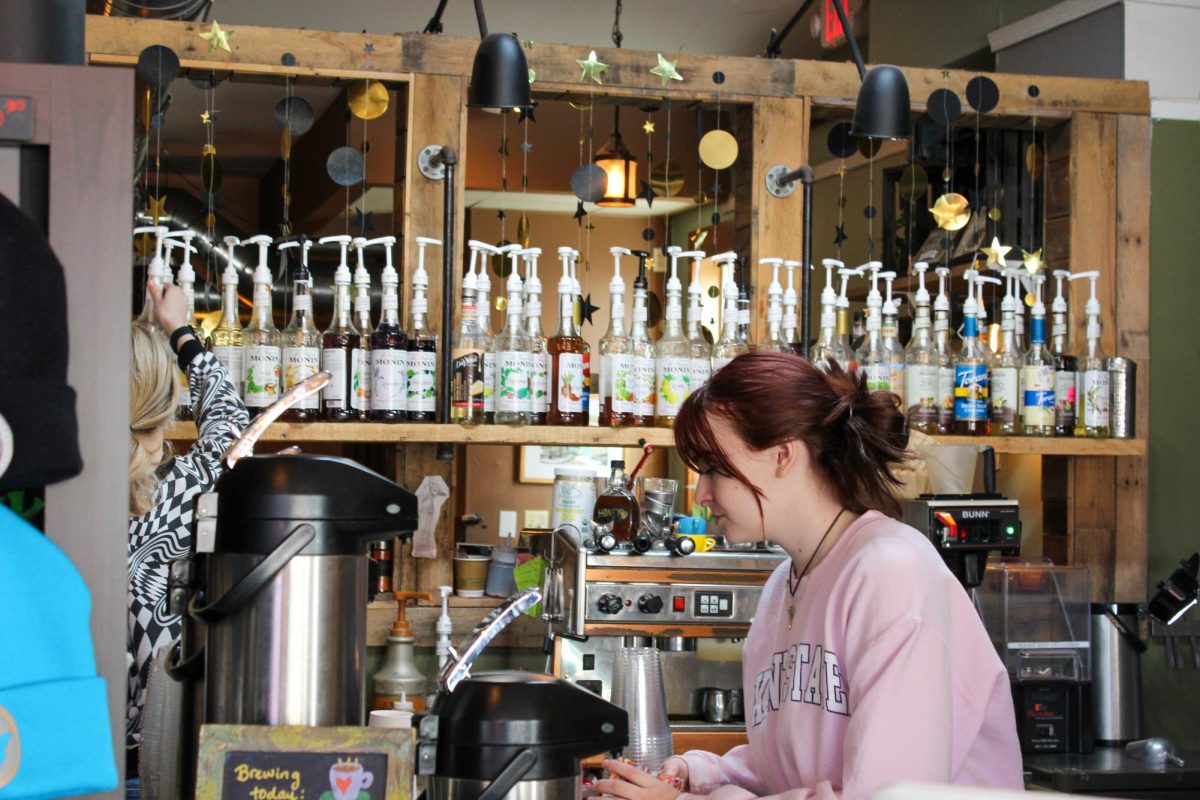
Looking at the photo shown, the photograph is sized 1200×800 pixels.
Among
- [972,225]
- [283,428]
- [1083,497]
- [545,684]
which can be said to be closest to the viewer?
[545,684]

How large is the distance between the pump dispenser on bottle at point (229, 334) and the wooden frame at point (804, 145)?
1.31 feet

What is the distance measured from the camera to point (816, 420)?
1.83 m

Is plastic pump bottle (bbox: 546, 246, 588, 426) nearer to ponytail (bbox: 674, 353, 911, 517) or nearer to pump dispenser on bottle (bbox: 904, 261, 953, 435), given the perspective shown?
pump dispenser on bottle (bbox: 904, 261, 953, 435)

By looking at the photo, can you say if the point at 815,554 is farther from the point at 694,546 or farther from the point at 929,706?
the point at 694,546

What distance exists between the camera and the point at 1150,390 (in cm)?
373

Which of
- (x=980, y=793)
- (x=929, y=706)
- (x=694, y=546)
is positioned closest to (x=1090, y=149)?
(x=694, y=546)

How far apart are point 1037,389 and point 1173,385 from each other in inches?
19.2

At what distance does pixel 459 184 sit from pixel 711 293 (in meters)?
0.71

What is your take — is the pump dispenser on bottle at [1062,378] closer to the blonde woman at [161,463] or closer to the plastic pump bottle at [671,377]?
the plastic pump bottle at [671,377]

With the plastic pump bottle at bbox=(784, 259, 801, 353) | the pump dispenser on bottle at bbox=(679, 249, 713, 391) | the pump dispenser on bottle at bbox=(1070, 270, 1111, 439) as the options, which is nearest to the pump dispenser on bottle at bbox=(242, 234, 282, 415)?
the pump dispenser on bottle at bbox=(679, 249, 713, 391)

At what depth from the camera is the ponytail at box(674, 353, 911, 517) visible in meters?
1.83

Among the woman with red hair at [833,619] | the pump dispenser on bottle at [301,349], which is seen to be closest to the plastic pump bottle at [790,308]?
the pump dispenser on bottle at [301,349]

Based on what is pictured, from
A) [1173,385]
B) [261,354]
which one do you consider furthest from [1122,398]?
[261,354]

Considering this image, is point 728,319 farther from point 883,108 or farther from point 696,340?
point 883,108
